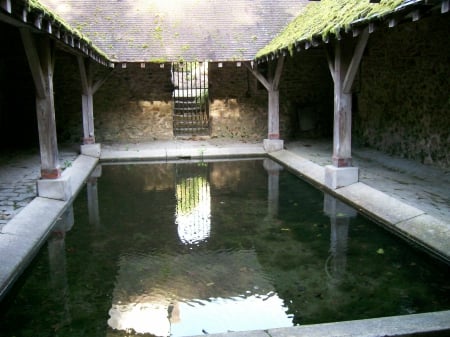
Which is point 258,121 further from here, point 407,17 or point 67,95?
point 407,17

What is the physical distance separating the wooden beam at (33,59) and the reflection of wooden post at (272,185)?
379 cm

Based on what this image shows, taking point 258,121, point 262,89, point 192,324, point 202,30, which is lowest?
point 192,324

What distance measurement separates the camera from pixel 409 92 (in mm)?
10008

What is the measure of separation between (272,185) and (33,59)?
474 cm

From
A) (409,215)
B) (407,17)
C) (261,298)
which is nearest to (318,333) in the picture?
(261,298)

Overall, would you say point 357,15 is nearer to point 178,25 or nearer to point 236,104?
point 236,104

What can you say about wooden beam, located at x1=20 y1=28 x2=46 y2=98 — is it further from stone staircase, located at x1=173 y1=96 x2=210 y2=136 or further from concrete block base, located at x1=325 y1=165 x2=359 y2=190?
stone staircase, located at x1=173 y1=96 x2=210 y2=136

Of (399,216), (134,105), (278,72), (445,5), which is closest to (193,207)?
(399,216)

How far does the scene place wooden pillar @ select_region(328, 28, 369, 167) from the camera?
24.7 ft

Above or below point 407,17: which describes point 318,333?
below

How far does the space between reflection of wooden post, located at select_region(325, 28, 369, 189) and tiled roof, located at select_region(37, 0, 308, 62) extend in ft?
18.5

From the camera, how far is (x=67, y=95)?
14438 millimetres

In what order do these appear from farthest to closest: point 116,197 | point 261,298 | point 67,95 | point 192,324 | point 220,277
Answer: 1. point 67,95
2. point 116,197
3. point 220,277
4. point 261,298
5. point 192,324

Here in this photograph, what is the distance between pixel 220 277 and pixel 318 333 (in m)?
1.52
